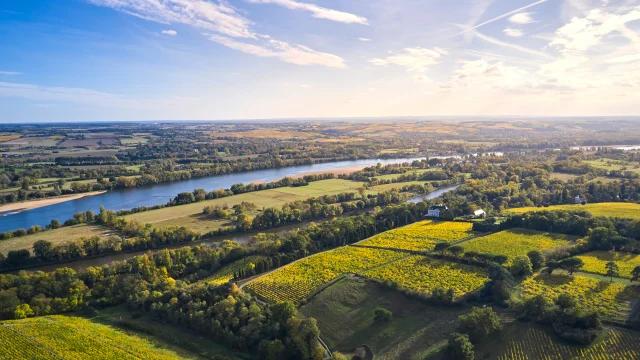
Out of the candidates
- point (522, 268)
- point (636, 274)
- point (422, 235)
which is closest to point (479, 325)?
point (522, 268)

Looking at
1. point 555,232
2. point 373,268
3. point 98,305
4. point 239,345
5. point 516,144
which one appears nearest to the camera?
point 239,345

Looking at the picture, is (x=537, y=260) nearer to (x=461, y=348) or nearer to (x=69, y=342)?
(x=461, y=348)

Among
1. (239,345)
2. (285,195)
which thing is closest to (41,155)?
(285,195)

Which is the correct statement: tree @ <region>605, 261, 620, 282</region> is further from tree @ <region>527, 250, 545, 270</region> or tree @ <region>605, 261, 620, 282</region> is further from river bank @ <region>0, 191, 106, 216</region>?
river bank @ <region>0, 191, 106, 216</region>

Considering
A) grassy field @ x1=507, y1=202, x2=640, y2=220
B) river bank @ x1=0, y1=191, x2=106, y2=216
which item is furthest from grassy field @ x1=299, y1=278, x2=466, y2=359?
river bank @ x1=0, y1=191, x2=106, y2=216

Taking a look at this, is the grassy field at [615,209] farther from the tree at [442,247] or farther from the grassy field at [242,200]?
the grassy field at [242,200]

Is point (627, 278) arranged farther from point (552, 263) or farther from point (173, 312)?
point (173, 312)

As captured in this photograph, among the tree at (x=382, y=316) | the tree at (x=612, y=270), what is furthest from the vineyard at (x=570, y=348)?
the tree at (x=612, y=270)
